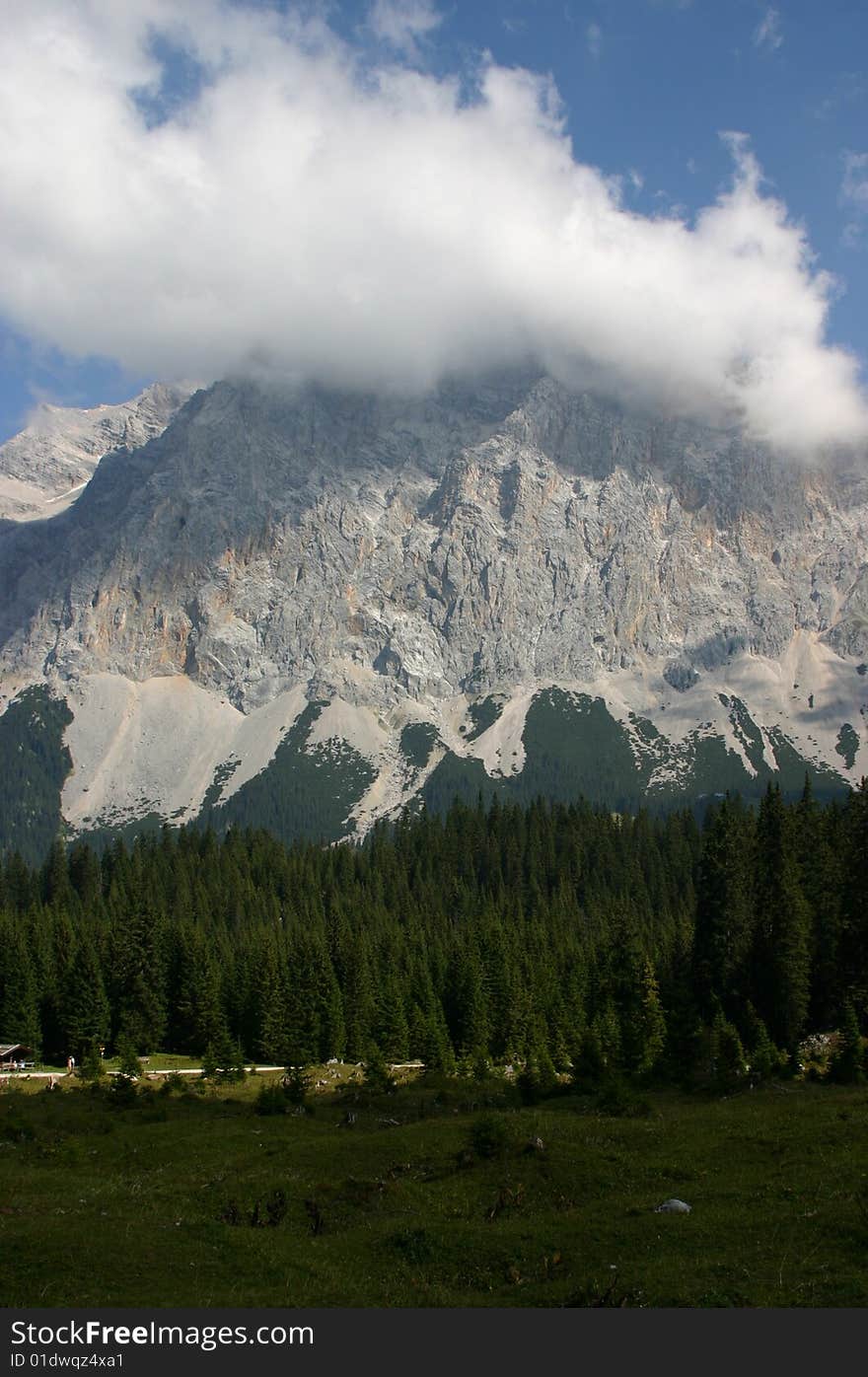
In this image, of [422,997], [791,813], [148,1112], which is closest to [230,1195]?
[148,1112]

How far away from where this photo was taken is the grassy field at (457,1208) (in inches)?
968

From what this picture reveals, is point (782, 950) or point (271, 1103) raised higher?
point (782, 950)

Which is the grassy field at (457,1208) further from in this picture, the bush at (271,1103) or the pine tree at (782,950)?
the pine tree at (782,950)

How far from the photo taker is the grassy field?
2458cm

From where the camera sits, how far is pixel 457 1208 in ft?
111

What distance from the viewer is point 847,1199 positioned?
29.5 m

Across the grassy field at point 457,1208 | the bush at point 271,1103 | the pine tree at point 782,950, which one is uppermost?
the pine tree at point 782,950

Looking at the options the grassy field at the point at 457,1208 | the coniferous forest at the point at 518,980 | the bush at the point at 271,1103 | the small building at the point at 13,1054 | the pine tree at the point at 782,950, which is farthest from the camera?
the small building at the point at 13,1054

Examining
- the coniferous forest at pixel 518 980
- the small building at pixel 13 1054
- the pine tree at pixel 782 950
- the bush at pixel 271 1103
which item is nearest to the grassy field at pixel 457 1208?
the bush at pixel 271 1103

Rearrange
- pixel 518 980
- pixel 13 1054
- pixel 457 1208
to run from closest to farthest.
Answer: pixel 457 1208, pixel 13 1054, pixel 518 980

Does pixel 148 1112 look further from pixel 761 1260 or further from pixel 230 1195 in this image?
pixel 761 1260

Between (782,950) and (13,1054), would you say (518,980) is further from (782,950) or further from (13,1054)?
(13,1054)

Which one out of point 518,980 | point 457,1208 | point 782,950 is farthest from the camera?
point 518,980

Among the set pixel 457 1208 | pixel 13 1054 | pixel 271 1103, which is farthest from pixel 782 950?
pixel 13 1054
